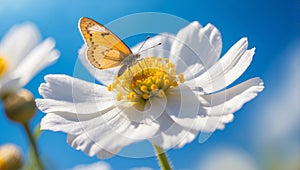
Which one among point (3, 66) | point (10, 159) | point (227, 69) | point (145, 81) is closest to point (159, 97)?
point (145, 81)

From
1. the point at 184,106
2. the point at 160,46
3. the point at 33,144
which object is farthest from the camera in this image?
the point at 160,46

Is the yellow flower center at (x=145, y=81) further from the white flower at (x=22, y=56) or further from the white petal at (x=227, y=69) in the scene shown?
the white flower at (x=22, y=56)

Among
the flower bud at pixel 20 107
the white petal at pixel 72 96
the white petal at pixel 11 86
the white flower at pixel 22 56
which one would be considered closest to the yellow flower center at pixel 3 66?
the white flower at pixel 22 56

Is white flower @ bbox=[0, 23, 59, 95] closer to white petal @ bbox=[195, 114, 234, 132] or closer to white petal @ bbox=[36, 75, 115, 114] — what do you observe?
white petal @ bbox=[36, 75, 115, 114]

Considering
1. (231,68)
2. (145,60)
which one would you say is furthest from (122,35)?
(231,68)

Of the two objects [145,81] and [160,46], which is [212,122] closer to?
[145,81]

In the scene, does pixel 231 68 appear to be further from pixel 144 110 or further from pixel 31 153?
pixel 31 153
